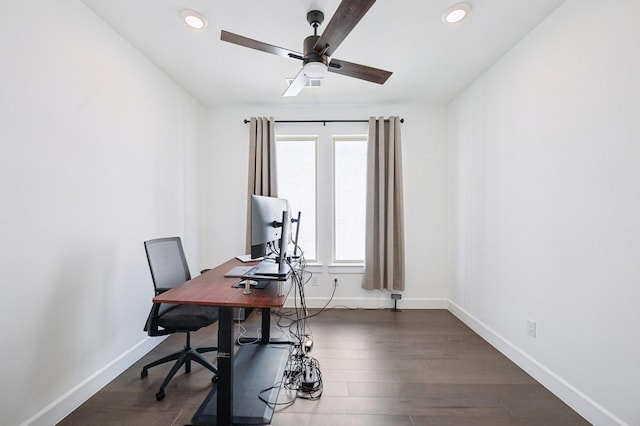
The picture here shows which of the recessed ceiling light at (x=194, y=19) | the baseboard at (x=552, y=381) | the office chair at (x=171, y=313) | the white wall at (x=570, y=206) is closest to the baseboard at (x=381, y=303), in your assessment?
the baseboard at (x=552, y=381)

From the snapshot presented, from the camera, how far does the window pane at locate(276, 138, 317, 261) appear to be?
3607 mm

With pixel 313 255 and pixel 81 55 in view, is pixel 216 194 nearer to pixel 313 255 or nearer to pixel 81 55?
pixel 313 255

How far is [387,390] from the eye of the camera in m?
1.90

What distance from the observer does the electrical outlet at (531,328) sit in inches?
81.0

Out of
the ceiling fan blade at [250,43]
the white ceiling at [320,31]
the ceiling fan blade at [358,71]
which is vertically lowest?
the ceiling fan blade at [358,71]

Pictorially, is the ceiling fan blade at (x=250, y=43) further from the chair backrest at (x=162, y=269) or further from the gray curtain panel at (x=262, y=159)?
the gray curtain panel at (x=262, y=159)

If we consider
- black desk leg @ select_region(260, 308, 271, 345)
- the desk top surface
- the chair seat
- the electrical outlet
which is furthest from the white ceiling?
black desk leg @ select_region(260, 308, 271, 345)

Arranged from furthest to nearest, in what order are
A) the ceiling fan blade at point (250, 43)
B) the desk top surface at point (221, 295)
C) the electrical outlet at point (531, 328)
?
the electrical outlet at point (531, 328) → the ceiling fan blade at point (250, 43) → the desk top surface at point (221, 295)

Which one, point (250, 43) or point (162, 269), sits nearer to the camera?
point (250, 43)

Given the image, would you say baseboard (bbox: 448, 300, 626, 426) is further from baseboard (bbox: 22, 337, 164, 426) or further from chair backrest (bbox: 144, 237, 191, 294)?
baseboard (bbox: 22, 337, 164, 426)

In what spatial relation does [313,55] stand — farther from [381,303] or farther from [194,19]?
[381,303]

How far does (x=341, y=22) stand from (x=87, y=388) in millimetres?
2824

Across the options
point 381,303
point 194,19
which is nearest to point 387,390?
point 381,303

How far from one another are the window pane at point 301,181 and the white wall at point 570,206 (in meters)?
2.02
